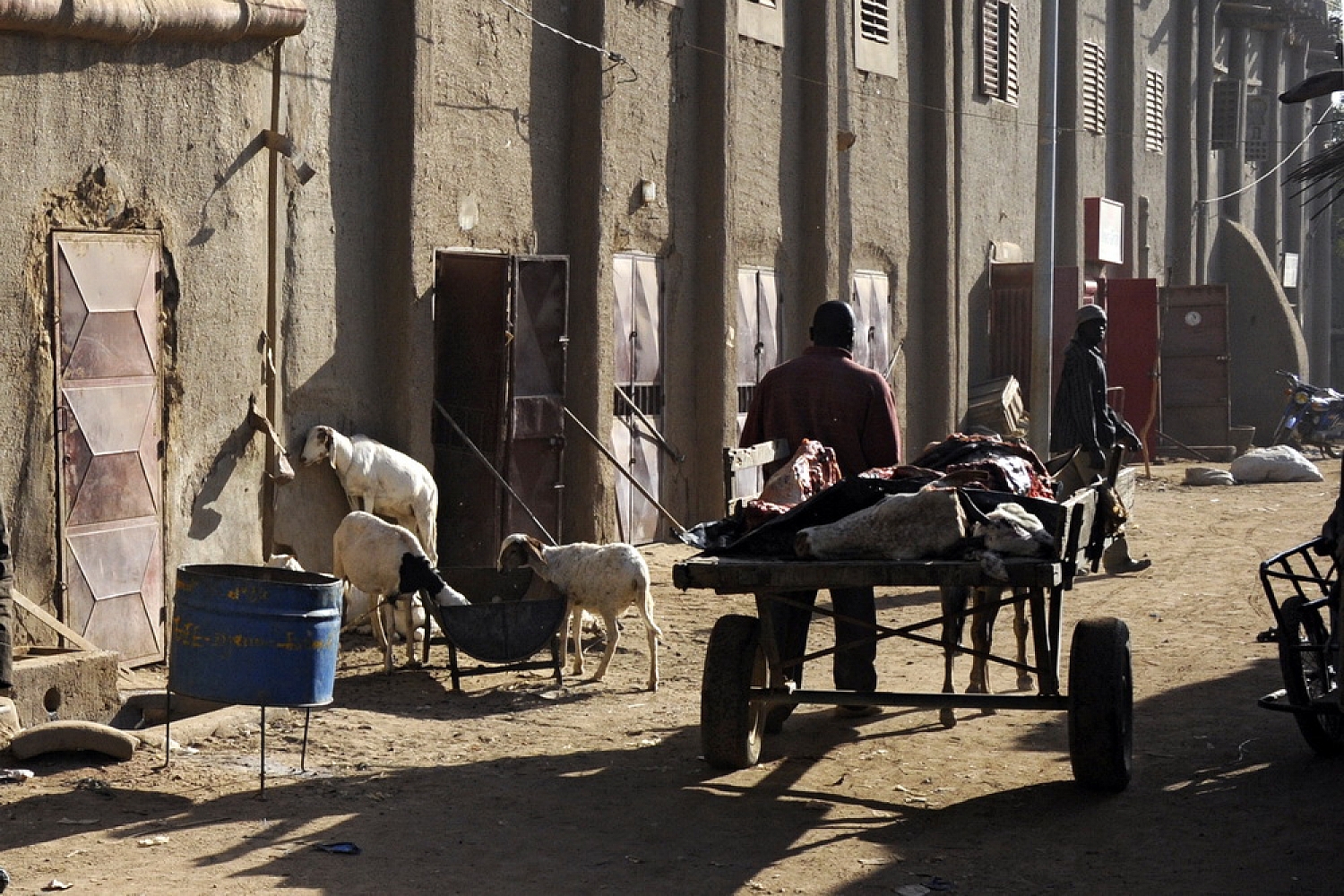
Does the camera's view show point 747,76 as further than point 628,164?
Yes

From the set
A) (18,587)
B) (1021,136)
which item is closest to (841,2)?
(1021,136)

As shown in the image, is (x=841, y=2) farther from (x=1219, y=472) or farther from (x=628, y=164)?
(x=1219, y=472)

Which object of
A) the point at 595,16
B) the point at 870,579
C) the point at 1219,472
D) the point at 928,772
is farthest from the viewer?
the point at 1219,472

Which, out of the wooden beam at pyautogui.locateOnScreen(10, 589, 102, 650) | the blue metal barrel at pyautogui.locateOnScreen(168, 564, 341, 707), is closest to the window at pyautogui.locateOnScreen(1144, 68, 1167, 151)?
the wooden beam at pyautogui.locateOnScreen(10, 589, 102, 650)

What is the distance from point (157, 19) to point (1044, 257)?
9632 mm

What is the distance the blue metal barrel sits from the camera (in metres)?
6.50

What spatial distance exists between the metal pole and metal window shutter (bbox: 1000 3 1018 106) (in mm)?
4332

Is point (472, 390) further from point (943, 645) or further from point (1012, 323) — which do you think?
point (1012, 323)

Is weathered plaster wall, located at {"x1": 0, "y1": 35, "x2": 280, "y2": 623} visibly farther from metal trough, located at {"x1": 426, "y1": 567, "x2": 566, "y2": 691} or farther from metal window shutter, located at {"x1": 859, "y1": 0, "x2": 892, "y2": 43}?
metal window shutter, located at {"x1": 859, "y1": 0, "x2": 892, "y2": 43}

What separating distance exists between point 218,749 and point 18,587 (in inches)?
61.4

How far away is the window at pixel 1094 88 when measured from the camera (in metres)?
23.9

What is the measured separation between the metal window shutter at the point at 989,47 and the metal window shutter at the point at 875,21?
2.76 m

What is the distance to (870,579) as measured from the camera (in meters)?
6.21

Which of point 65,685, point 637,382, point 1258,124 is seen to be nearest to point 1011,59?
point 637,382
